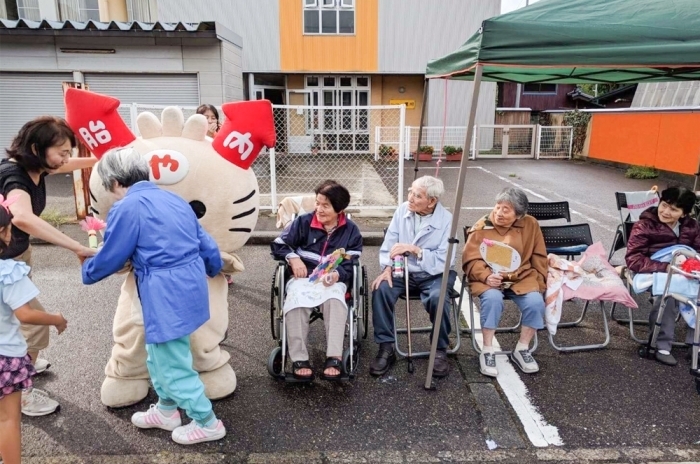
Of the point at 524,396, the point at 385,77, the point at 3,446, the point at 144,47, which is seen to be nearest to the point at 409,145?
the point at 385,77

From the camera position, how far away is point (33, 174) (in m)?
2.79

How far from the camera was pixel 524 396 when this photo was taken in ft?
10.4

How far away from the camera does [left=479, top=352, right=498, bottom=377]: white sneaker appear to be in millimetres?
3389

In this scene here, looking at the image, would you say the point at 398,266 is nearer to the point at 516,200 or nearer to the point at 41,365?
the point at 516,200

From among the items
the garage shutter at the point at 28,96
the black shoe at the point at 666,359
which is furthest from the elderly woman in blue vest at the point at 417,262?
the garage shutter at the point at 28,96

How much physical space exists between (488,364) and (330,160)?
11.2 meters

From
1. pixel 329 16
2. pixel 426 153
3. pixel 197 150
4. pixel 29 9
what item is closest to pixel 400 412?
pixel 197 150

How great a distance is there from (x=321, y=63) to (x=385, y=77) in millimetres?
2452

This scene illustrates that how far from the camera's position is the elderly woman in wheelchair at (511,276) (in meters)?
3.46

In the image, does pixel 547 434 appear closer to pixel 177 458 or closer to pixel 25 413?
pixel 177 458

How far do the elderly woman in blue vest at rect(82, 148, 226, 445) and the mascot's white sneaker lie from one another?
0.51m

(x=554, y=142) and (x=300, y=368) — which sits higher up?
(x=554, y=142)

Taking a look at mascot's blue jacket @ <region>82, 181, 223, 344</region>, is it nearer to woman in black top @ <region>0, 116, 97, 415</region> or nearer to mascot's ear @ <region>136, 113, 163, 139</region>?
woman in black top @ <region>0, 116, 97, 415</region>

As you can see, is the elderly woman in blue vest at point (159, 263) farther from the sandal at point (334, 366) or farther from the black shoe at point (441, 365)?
the black shoe at point (441, 365)
